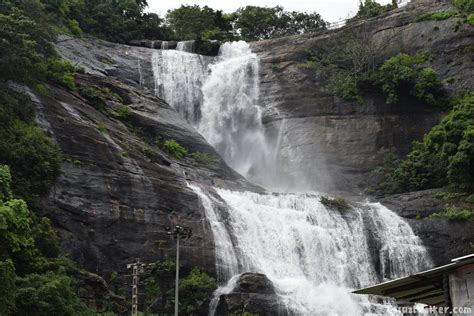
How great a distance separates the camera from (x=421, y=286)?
14.1 metres

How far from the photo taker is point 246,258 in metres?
38.7

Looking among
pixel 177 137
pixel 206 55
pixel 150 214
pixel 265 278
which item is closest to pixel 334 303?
pixel 265 278

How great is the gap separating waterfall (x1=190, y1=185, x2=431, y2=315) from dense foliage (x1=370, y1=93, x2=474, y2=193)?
6.12m

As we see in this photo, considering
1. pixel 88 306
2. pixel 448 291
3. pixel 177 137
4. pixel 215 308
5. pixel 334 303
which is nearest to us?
pixel 448 291

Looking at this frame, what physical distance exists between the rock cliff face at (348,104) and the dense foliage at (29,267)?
26529 mm

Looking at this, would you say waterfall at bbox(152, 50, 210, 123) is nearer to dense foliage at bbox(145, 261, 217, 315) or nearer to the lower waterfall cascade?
the lower waterfall cascade

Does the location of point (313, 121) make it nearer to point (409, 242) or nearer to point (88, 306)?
point (409, 242)

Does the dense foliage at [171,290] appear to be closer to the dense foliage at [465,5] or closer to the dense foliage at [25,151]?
the dense foliage at [25,151]

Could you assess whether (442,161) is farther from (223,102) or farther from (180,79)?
(180,79)

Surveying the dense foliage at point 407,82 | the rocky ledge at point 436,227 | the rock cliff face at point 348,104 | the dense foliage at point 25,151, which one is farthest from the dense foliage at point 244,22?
the dense foliage at point 25,151

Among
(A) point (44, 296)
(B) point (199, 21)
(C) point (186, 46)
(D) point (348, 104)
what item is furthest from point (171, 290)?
(B) point (199, 21)

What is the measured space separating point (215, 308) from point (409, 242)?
1425 centimetres

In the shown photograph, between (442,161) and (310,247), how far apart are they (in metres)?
14.7

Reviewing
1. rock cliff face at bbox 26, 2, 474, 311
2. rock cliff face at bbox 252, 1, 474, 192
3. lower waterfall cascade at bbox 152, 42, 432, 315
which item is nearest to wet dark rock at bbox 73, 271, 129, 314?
rock cliff face at bbox 26, 2, 474, 311
